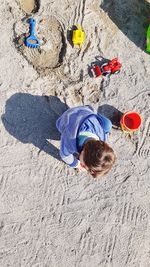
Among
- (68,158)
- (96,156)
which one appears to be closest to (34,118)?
(68,158)

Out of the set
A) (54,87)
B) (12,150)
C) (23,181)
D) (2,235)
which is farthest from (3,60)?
(2,235)

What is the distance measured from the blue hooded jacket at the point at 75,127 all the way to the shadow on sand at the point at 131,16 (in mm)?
763

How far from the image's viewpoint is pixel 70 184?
388 centimetres

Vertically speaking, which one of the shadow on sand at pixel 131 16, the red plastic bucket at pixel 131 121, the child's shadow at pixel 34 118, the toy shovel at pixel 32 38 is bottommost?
the red plastic bucket at pixel 131 121

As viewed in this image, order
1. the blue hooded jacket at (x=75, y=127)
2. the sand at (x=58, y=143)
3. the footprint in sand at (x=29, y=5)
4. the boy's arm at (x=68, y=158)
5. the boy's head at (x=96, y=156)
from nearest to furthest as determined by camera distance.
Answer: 1. the boy's head at (x=96, y=156)
2. the blue hooded jacket at (x=75, y=127)
3. the boy's arm at (x=68, y=158)
4. the sand at (x=58, y=143)
5. the footprint in sand at (x=29, y=5)

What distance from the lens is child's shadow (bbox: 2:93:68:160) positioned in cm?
381

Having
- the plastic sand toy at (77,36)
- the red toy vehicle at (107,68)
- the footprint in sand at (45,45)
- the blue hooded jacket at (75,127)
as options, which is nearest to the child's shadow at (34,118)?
the blue hooded jacket at (75,127)

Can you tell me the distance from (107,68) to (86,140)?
32.9 inches

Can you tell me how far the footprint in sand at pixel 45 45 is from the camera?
3.87 meters

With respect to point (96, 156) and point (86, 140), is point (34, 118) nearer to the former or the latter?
point (86, 140)

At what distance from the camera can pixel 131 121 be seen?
3982 mm

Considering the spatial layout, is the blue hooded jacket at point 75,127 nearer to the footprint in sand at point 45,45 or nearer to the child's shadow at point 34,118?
the child's shadow at point 34,118

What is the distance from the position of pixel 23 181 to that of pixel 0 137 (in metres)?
0.36

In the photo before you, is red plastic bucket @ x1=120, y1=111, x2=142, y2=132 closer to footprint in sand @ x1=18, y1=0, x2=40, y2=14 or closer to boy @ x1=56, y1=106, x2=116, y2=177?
boy @ x1=56, y1=106, x2=116, y2=177
